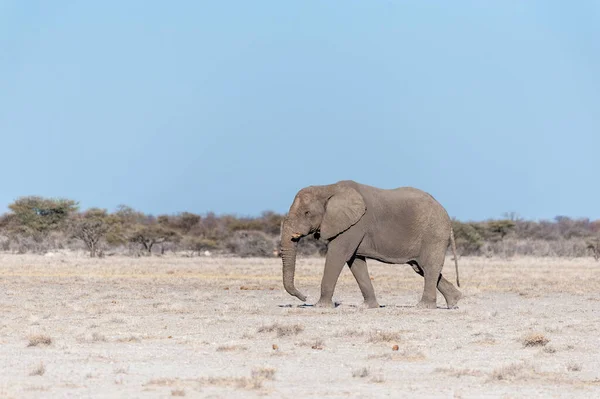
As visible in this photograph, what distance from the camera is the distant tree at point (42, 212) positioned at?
69500 mm

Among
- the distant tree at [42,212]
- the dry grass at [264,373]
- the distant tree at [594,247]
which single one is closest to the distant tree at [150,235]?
the distant tree at [42,212]

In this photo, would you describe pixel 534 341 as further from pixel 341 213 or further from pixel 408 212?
pixel 408 212

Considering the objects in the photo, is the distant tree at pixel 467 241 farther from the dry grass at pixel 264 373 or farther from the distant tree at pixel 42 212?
the dry grass at pixel 264 373

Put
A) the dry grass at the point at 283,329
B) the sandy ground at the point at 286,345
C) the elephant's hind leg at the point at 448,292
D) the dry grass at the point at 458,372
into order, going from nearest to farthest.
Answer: the sandy ground at the point at 286,345, the dry grass at the point at 458,372, the dry grass at the point at 283,329, the elephant's hind leg at the point at 448,292

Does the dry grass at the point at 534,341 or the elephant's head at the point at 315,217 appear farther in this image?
the elephant's head at the point at 315,217

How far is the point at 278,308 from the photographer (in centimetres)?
2102

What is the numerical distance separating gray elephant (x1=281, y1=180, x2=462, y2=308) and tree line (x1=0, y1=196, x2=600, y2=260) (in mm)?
35488

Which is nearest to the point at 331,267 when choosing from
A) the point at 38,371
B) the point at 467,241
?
the point at 38,371

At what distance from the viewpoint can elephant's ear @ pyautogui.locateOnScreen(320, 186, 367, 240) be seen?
66.0 ft

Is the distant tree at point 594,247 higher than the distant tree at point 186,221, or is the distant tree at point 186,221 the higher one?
the distant tree at point 186,221

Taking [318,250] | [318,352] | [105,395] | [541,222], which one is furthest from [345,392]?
[541,222]

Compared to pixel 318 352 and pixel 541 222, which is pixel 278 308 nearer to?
pixel 318 352

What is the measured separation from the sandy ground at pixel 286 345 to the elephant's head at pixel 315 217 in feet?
3.33

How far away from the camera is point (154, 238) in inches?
2424
